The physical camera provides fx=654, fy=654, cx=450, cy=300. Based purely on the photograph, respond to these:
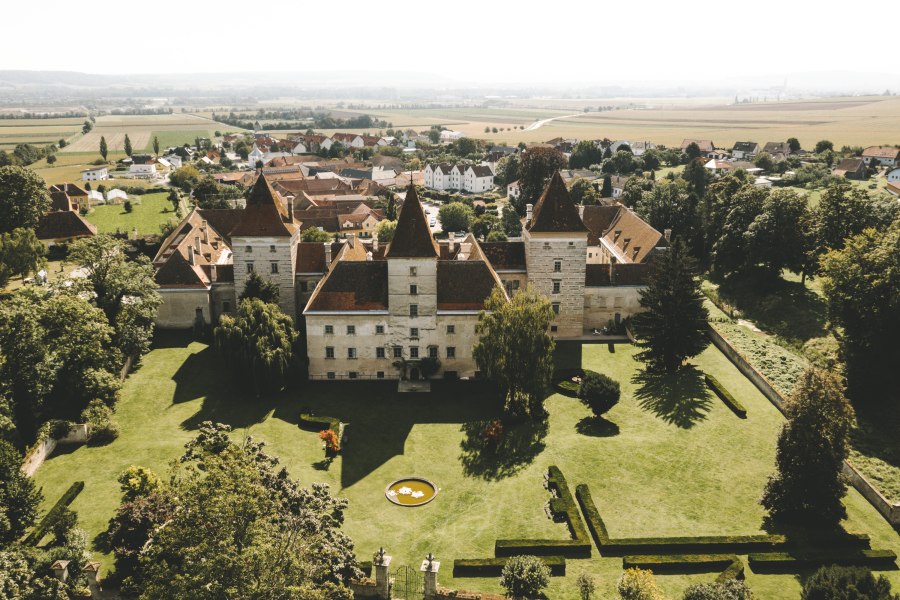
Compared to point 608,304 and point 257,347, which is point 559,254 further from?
point 257,347

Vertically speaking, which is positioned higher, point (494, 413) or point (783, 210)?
point (783, 210)

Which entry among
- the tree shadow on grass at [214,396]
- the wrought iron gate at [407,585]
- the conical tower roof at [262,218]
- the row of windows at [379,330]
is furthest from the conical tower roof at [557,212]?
the wrought iron gate at [407,585]

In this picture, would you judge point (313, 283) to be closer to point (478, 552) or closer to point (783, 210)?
point (478, 552)

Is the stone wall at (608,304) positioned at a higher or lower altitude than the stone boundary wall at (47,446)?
higher

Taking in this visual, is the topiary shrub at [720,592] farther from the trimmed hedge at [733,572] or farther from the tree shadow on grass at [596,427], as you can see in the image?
the tree shadow on grass at [596,427]

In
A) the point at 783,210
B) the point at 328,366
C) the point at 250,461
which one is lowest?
the point at 328,366

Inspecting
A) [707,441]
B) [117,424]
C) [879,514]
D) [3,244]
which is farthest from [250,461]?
[3,244]
